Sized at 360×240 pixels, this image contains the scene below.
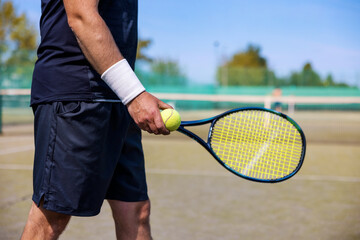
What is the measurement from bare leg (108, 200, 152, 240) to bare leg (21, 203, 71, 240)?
288 millimetres

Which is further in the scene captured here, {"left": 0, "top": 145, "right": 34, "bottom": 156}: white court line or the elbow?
{"left": 0, "top": 145, "right": 34, "bottom": 156}: white court line

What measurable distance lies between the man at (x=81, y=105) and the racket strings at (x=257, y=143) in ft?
2.47

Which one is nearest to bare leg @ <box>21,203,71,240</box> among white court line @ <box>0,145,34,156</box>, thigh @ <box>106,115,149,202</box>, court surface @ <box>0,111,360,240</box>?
thigh @ <box>106,115,149,202</box>

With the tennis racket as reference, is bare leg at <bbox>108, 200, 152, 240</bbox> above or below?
below

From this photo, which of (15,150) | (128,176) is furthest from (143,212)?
(15,150)

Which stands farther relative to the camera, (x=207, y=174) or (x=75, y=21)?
(x=207, y=174)

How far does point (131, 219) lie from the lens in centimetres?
190

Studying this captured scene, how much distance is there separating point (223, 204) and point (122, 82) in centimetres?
257

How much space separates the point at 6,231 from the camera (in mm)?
3092

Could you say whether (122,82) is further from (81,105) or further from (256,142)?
(256,142)

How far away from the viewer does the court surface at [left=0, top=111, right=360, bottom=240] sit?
318 cm

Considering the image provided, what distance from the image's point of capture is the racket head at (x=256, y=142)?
233 centimetres

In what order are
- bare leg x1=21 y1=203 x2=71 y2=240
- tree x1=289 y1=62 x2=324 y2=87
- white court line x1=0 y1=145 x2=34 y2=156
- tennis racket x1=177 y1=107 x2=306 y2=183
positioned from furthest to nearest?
tree x1=289 y1=62 x2=324 y2=87 < white court line x1=0 y1=145 x2=34 y2=156 < tennis racket x1=177 y1=107 x2=306 y2=183 < bare leg x1=21 y1=203 x2=71 y2=240

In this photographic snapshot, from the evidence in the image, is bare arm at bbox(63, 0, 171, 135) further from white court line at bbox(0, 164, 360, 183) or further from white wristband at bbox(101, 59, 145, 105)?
white court line at bbox(0, 164, 360, 183)
